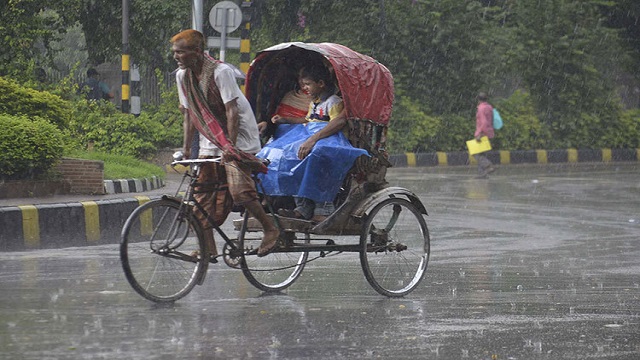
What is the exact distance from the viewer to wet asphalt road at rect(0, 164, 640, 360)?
22.3 ft

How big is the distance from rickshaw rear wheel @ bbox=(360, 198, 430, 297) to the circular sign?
12.5 meters

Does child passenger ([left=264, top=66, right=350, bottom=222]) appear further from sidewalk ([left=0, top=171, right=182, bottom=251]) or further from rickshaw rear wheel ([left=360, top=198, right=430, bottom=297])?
sidewalk ([left=0, top=171, right=182, bottom=251])

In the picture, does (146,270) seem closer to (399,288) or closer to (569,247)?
(399,288)

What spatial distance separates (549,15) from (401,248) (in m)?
25.1

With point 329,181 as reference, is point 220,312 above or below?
below

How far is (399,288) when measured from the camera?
9367 millimetres

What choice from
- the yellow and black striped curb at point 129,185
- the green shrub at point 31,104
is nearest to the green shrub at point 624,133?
the yellow and black striped curb at point 129,185

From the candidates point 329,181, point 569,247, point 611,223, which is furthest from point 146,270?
point 611,223

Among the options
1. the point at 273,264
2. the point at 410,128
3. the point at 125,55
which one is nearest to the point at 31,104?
the point at 273,264

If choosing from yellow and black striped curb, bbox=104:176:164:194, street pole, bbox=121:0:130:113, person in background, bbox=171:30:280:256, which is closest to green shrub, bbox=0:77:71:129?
yellow and black striped curb, bbox=104:176:164:194

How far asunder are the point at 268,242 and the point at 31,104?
794 centimetres

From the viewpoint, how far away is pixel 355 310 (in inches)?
327

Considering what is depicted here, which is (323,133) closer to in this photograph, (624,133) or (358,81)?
(358,81)

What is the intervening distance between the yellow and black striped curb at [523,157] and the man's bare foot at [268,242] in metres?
20.4
